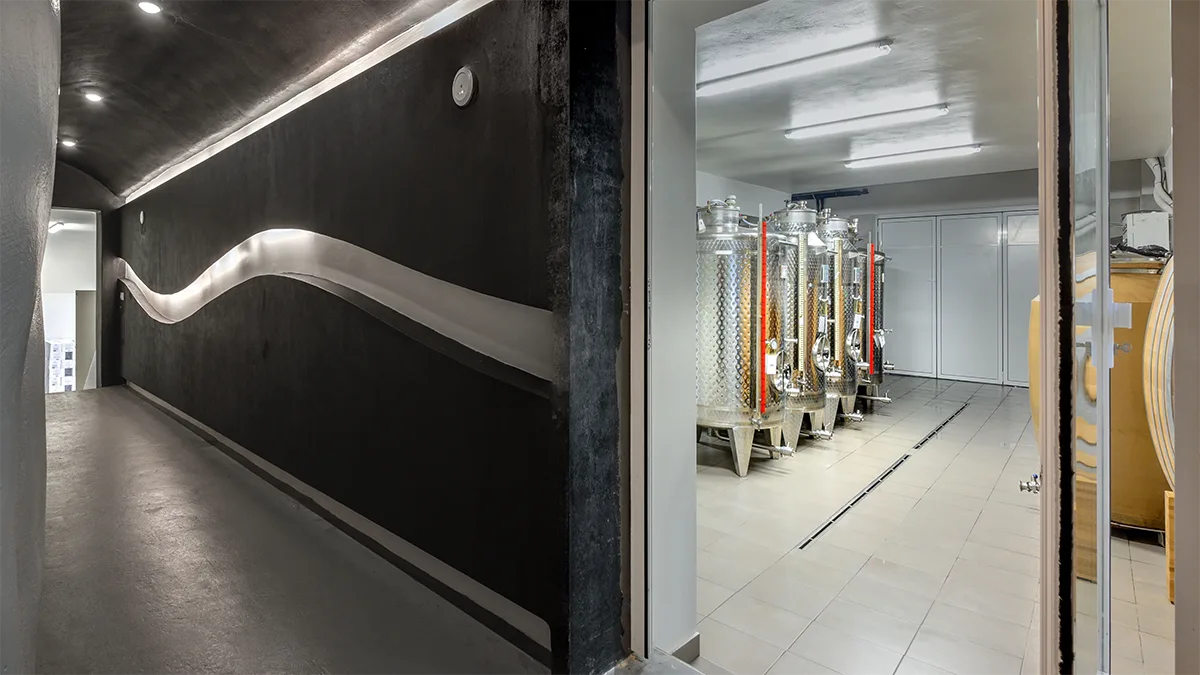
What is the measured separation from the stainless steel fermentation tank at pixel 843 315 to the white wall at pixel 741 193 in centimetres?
137

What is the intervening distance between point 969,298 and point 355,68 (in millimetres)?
8326

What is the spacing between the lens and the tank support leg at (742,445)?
444cm

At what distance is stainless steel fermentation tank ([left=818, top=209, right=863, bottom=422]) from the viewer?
5.70 metres

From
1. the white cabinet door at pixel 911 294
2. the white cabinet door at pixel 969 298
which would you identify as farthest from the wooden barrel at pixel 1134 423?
the white cabinet door at pixel 911 294

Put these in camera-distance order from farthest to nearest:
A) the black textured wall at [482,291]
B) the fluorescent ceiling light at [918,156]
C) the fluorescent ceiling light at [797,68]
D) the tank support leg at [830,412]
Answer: the fluorescent ceiling light at [918,156] < the tank support leg at [830,412] < the fluorescent ceiling light at [797,68] < the black textured wall at [482,291]

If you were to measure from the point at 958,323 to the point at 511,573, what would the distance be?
8425 mm

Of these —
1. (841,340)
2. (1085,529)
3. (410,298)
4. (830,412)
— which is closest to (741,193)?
(841,340)

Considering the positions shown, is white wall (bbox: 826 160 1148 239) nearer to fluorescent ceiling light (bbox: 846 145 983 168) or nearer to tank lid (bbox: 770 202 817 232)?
fluorescent ceiling light (bbox: 846 145 983 168)

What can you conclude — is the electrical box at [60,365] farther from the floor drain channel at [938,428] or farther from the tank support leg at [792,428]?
the floor drain channel at [938,428]

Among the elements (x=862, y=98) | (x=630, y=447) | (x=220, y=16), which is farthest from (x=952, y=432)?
(x=220, y=16)

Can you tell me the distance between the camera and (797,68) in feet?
13.6

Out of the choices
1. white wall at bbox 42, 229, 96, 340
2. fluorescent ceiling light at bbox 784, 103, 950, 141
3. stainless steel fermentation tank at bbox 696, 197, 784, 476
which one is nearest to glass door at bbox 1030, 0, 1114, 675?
stainless steel fermentation tank at bbox 696, 197, 784, 476

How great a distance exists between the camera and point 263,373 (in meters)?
3.78

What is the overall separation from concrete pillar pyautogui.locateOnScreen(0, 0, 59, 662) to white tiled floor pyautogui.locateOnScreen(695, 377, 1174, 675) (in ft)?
5.94
